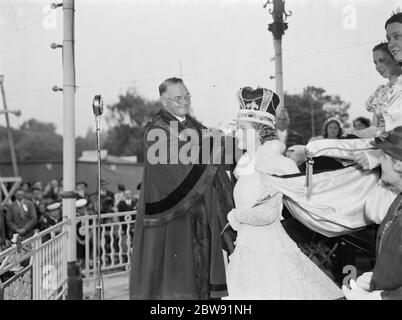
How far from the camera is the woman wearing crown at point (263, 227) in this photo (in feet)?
8.99

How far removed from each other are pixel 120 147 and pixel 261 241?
61.0 feet

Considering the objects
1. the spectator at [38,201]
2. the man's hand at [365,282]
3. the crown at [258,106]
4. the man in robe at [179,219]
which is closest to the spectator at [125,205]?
the spectator at [38,201]

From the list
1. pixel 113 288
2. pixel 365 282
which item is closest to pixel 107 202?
pixel 113 288

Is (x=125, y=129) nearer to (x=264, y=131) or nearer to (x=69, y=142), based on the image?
(x=69, y=142)

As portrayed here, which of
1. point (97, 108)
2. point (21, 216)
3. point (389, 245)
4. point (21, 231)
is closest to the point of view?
point (389, 245)

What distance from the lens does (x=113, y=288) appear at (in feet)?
19.0

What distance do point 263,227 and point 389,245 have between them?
821 millimetres

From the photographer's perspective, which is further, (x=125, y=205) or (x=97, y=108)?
(x=125, y=205)

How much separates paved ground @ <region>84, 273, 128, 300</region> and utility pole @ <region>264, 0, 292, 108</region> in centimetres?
270

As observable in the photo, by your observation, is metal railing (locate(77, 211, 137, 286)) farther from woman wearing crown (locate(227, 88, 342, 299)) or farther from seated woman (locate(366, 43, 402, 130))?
seated woman (locate(366, 43, 402, 130))

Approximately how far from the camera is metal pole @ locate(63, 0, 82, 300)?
5.00 meters

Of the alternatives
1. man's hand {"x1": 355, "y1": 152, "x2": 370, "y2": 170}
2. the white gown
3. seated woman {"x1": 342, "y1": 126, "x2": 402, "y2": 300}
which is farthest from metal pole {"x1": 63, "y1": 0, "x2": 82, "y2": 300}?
seated woman {"x1": 342, "y1": 126, "x2": 402, "y2": 300}

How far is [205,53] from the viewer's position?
13.4ft

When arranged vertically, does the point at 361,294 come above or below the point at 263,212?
below
